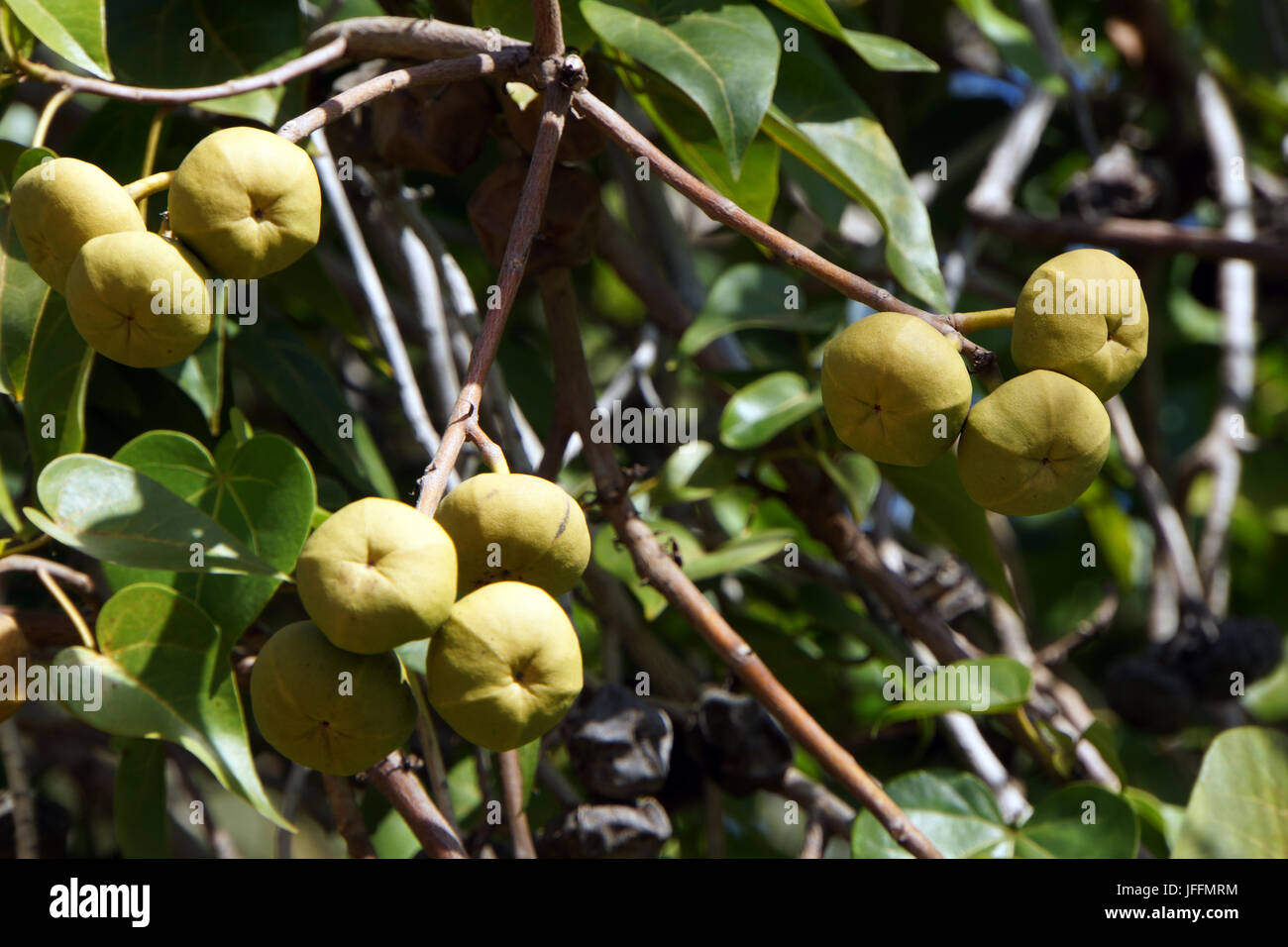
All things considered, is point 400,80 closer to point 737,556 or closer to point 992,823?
point 737,556

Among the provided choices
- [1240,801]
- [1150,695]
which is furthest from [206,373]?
[1150,695]

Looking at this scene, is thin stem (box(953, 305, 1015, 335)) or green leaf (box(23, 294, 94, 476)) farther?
green leaf (box(23, 294, 94, 476))

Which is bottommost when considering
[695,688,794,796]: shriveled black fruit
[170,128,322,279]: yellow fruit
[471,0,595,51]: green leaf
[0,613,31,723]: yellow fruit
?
[695,688,794,796]: shriveled black fruit

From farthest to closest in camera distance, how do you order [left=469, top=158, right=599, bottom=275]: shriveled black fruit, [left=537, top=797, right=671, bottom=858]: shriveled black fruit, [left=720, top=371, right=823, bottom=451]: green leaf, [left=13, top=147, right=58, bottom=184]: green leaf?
[left=720, top=371, right=823, bottom=451]: green leaf
[left=537, top=797, right=671, bottom=858]: shriveled black fruit
[left=469, top=158, right=599, bottom=275]: shriveled black fruit
[left=13, top=147, right=58, bottom=184]: green leaf

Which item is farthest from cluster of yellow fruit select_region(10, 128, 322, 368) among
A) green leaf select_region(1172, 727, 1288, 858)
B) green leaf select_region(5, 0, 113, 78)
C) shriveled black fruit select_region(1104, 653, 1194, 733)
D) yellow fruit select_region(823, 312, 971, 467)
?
shriveled black fruit select_region(1104, 653, 1194, 733)

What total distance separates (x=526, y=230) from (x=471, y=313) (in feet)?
2.13

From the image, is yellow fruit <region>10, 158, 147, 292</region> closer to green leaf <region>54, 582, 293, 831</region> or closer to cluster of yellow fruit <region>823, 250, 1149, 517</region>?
green leaf <region>54, 582, 293, 831</region>

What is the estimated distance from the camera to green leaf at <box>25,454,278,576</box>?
2.62 feet

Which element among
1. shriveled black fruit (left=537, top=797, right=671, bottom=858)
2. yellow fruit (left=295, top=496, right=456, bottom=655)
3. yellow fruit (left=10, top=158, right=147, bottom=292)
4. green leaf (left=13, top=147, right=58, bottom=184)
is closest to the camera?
yellow fruit (left=295, top=496, right=456, bottom=655)

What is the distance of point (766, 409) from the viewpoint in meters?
1.40

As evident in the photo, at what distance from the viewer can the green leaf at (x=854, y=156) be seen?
3.53ft

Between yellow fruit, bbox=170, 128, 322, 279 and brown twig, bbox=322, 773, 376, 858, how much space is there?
0.51 m

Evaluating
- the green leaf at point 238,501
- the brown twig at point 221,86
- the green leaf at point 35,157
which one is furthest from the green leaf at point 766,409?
the green leaf at point 35,157

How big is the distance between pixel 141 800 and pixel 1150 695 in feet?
4.34
